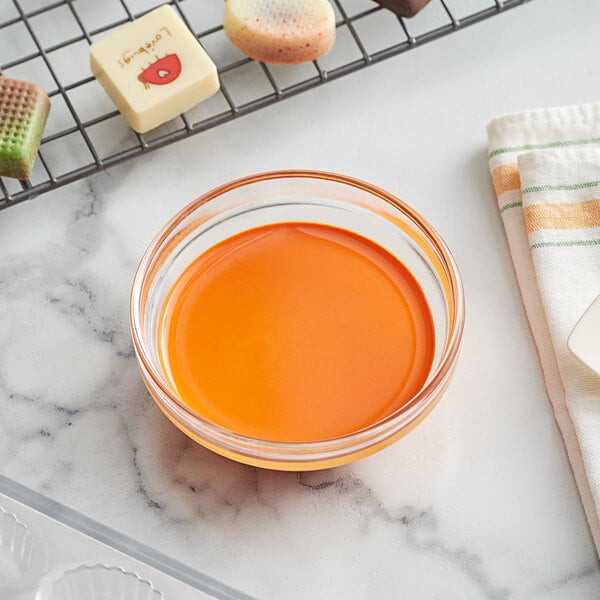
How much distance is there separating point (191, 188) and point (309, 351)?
0.27 meters

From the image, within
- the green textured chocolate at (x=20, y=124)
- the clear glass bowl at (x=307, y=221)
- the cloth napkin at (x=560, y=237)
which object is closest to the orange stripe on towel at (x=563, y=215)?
the cloth napkin at (x=560, y=237)

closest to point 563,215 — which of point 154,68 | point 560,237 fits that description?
point 560,237

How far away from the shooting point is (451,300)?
0.99 meters

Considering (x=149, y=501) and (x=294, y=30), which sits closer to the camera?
(x=149, y=501)

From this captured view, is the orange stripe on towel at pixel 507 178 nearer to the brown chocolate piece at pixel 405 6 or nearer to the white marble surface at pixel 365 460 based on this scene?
the white marble surface at pixel 365 460

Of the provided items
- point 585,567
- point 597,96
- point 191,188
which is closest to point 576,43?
point 597,96

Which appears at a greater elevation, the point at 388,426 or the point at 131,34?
the point at 131,34

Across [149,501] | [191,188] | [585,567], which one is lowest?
[585,567]

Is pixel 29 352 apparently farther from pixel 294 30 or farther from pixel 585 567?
pixel 585 567

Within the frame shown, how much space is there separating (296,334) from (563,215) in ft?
1.00

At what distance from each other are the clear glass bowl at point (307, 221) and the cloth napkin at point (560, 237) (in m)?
0.12

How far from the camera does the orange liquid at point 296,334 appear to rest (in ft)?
3.12

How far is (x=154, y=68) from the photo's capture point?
44.1 inches

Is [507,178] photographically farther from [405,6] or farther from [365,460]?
[365,460]
